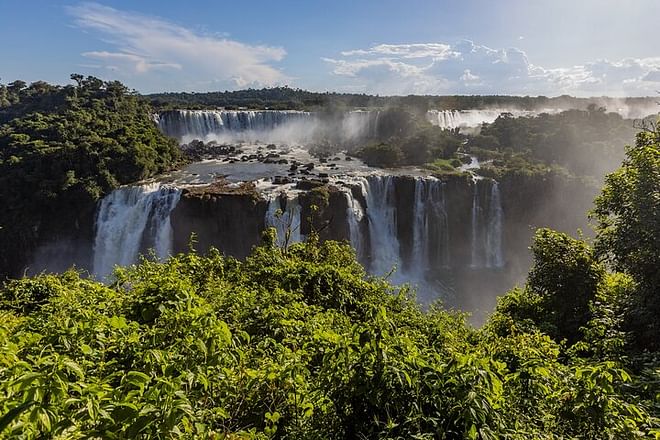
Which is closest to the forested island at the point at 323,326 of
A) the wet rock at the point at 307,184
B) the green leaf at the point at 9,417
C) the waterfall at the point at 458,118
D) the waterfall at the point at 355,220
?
the green leaf at the point at 9,417

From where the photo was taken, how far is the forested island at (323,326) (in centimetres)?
297

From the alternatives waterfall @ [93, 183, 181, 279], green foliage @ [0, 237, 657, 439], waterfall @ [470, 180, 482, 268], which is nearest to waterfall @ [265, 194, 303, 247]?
waterfall @ [93, 183, 181, 279]

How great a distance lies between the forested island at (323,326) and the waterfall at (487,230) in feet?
0.55

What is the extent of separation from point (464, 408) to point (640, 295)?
29.0 feet

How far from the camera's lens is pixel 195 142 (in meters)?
46.5

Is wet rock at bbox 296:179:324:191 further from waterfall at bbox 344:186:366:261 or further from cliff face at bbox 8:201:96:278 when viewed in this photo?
cliff face at bbox 8:201:96:278

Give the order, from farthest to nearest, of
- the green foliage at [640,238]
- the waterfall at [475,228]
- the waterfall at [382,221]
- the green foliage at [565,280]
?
1. the waterfall at [475,228]
2. the waterfall at [382,221]
3. the green foliage at [565,280]
4. the green foliage at [640,238]

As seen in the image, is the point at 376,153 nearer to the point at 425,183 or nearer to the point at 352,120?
the point at 425,183

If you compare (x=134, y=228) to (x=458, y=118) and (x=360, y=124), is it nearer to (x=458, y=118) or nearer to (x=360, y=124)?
(x=360, y=124)

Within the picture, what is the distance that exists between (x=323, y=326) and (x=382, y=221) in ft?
78.6

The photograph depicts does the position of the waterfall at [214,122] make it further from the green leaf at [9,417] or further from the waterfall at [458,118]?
the green leaf at [9,417]

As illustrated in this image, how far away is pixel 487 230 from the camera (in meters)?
32.1

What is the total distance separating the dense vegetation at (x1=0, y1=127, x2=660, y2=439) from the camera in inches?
92.6

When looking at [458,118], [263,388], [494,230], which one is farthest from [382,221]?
→ [458,118]
